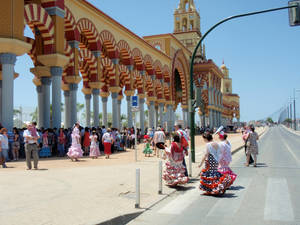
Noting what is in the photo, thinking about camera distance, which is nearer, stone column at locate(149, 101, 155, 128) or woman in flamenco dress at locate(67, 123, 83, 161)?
woman in flamenco dress at locate(67, 123, 83, 161)

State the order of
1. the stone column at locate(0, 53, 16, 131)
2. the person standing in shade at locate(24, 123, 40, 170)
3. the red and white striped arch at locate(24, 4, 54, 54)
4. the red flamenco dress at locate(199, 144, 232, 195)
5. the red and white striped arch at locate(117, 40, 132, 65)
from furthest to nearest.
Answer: the red and white striped arch at locate(117, 40, 132, 65) < the red and white striped arch at locate(24, 4, 54, 54) < the stone column at locate(0, 53, 16, 131) < the person standing in shade at locate(24, 123, 40, 170) < the red flamenco dress at locate(199, 144, 232, 195)

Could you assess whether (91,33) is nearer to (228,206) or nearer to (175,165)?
(175,165)

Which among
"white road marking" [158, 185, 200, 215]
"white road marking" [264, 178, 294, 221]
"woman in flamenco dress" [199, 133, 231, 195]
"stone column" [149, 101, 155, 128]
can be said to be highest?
"stone column" [149, 101, 155, 128]

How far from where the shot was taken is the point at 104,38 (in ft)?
82.4

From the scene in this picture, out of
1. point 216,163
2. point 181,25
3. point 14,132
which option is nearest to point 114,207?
point 216,163

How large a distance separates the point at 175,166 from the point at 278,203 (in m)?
2.58

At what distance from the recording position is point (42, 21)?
17391 millimetres

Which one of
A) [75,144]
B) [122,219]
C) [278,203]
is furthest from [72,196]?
[75,144]

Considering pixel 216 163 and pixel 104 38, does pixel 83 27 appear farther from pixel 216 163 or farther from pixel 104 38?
pixel 216 163

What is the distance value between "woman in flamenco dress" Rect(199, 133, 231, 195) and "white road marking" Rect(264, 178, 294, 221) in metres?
0.97

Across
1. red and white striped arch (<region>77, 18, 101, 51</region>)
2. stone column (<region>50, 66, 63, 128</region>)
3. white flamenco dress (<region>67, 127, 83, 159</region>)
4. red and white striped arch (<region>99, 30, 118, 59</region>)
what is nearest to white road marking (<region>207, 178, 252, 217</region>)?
white flamenco dress (<region>67, 127, 83, 159</region>)

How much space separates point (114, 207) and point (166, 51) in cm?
3807

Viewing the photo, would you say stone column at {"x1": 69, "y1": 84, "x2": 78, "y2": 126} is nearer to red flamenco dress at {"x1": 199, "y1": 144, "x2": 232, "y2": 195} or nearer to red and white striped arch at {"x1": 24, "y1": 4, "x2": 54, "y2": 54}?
red and white striped arch at {"x1": 24, "y1": 4, "x2": 54, "y2": 54}

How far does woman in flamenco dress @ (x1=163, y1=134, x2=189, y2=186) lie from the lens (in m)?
8.32
